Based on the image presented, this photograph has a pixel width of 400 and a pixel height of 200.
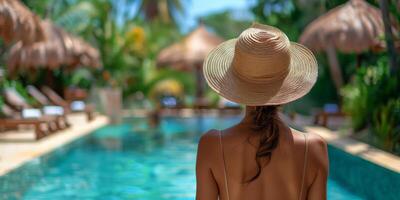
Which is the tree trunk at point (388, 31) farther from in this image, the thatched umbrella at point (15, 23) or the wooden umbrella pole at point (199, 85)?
the wooden umbrella pole at point (199, 85)

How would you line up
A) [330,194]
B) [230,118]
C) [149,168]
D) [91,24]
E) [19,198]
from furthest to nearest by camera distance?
1. [91,24]
2. [230,118]
3. [149,168]
4. [330,194]
5. [19,198]

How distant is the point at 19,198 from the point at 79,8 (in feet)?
49.6

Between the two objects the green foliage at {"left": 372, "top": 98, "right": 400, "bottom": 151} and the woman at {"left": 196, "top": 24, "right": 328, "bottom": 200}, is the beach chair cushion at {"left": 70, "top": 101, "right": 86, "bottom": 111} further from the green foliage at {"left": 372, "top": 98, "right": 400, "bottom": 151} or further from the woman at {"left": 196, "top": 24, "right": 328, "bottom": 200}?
the woman at {"left": 196, "top": 24, "right": 328, "bottom": 200}

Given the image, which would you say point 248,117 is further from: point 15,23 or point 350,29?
point 350,29

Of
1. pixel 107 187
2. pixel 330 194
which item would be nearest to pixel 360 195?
pixel 330 194

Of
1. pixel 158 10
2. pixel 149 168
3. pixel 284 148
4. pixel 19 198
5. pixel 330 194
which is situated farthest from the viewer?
pixel 158 10

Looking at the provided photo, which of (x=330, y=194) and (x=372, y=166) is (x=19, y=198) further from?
(x=372, y=166)

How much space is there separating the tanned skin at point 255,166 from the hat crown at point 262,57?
0.20 m

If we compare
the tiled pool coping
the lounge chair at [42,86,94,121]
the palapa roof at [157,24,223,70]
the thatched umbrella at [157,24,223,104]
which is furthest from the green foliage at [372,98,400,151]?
the palapa roof at [157,24,223,70]

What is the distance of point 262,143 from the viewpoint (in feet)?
6.47

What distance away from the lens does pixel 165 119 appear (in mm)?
18703

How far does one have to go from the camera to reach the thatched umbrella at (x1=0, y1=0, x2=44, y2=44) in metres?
8.38

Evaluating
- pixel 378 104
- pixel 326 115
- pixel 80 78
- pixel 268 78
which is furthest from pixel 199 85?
pixel 268 78

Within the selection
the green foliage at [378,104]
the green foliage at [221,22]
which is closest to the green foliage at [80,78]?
the green foliage at [378,104]
